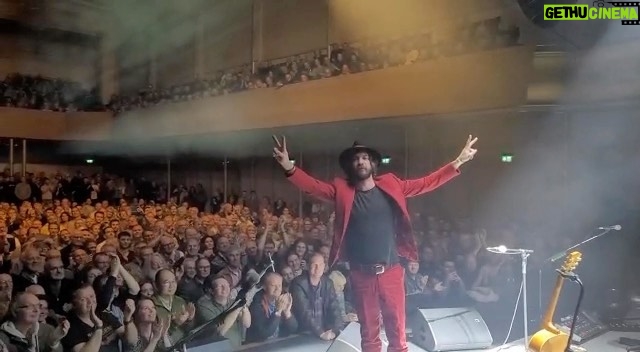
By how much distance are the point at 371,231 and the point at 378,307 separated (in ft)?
1.77

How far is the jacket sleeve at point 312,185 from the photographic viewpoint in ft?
14.8

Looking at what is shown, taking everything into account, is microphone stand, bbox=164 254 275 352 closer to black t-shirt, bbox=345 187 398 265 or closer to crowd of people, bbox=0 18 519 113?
black t-shirt, bbox=345 187 398 265

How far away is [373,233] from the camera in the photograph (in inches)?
183

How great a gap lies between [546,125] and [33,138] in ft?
14.5

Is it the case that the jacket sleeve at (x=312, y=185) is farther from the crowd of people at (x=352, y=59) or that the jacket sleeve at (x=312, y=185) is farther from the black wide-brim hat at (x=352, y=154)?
the crowd of people at (x=352, y=59)

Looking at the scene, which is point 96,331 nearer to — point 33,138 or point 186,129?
point 33,138

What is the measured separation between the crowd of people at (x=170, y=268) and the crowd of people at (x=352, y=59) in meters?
1.08

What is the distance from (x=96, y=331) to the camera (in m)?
4.16

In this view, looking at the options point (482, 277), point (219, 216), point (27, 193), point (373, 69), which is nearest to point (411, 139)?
point (373, 69)

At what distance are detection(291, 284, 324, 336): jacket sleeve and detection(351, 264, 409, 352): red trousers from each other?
520 millimetres

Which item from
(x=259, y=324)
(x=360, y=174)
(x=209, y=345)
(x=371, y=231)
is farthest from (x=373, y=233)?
(x=209, y=345)

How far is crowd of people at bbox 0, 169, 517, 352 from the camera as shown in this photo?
4145 millimetres

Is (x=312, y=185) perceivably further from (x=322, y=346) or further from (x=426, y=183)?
(x=322, y=346)

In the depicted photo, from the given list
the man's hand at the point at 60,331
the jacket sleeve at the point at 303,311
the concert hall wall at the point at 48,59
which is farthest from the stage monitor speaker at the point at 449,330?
the concert hall wall at the point at 48,59
